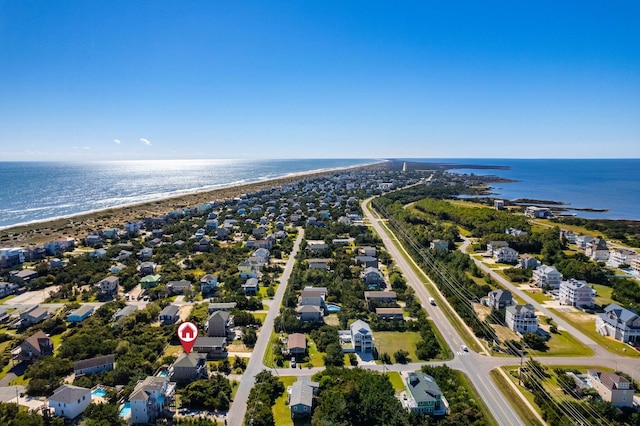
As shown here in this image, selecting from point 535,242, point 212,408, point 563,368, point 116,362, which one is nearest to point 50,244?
point 116,362

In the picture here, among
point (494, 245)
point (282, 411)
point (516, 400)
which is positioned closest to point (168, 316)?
point (282, 411)

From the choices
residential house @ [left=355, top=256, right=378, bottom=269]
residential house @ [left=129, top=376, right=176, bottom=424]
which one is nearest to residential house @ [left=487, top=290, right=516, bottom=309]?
residential house @ [left=355, top=256, right=378, bottom=269]

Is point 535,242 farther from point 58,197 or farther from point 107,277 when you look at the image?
point 58,197

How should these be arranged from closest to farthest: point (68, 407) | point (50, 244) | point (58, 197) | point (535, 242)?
1. point (68, 407)
2. point (50, 244)
3. point (535, 242)
4. point (58, 197)

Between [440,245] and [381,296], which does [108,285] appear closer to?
[381,296]

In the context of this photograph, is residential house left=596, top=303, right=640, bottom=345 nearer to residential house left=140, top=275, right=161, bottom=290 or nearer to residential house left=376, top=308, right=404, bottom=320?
residential house left=376, top=308, right=404, bottom=320

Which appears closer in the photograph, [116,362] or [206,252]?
[116,362]
